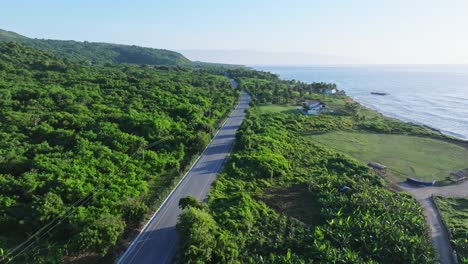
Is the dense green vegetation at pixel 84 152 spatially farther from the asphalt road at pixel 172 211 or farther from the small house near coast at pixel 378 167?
the small house near coast at pixel 378 167

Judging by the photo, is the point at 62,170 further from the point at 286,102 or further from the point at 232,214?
the point at 286,102

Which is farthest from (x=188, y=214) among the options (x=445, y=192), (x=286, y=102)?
(x=286, y=102)

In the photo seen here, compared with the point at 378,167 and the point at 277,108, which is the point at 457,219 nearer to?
the point at 378,167

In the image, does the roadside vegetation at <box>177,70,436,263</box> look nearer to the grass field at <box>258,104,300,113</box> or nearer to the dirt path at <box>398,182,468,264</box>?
the dirt path at <box>398,182,468,264</box>

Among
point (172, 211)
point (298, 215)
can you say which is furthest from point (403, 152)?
point (172, 211)

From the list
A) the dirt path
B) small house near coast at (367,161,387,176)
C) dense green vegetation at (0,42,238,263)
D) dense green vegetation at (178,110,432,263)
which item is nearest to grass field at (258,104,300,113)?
dense green vegetation at (0,42,238,263)

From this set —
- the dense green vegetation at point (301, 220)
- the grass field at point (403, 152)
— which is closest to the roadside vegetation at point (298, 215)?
the dense green vegetation at point (301, 220)
